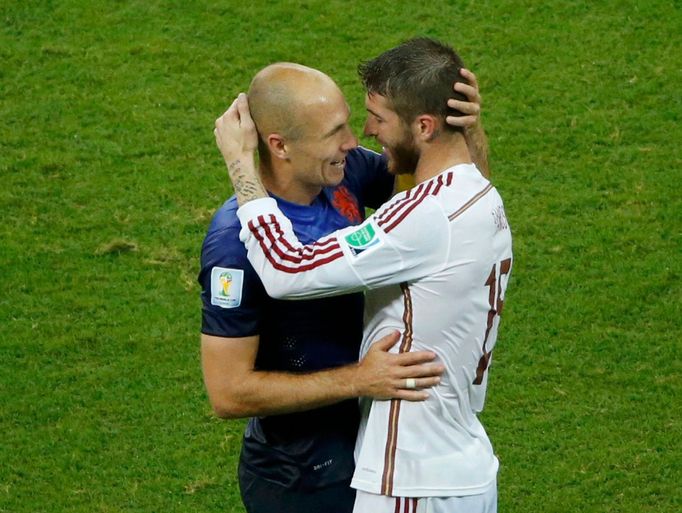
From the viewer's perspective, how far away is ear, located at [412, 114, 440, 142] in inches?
168

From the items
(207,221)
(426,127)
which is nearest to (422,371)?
(426,127)

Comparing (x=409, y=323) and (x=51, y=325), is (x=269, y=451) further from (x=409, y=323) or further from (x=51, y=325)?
(x=51, y=325)

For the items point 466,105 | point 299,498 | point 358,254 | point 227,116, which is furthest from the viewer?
point 299,498

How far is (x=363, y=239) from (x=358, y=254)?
49mm

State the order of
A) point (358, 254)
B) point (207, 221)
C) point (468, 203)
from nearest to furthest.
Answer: point (358, 254), point (468, 203), point (207, 221)

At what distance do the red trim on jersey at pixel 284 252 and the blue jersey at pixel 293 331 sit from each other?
17 cm

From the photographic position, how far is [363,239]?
4094 millimetres

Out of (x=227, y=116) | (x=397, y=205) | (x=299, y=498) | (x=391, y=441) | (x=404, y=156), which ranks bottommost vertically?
(x=299, y=498)

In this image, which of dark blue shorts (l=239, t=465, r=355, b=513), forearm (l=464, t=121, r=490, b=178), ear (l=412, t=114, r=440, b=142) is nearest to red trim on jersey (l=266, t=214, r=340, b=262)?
ear (l=412, t=114, r=440, b=142)

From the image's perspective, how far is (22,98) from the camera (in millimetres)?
9812

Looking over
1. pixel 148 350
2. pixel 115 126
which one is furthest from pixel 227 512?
pixel 115 126

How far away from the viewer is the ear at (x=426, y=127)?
4.26m

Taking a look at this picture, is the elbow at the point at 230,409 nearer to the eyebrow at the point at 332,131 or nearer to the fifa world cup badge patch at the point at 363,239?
the fifa world cup badge patch at the point at 363,239

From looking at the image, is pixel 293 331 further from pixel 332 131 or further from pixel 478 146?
pixel 478 146
